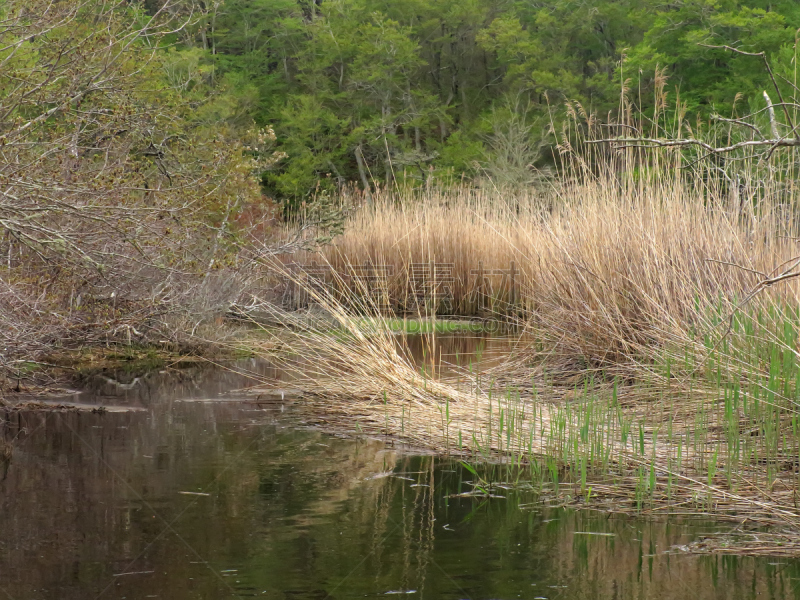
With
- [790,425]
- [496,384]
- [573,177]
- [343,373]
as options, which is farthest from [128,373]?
[790,425]

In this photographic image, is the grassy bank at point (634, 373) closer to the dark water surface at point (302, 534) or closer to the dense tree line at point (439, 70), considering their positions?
the dark water surface at point (302, 534)

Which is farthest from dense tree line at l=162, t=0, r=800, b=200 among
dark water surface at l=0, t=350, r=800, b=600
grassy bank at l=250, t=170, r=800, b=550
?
dark water surface at l=0, t=350, r=800, b=600

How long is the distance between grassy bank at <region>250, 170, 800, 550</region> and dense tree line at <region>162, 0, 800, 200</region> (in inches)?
644

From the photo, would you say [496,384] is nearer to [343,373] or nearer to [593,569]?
[343,373]

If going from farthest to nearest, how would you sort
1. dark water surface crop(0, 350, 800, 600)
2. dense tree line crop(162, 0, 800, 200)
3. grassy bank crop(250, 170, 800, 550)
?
dense tree line crop(162, 0, 800, 200) < grassy bank crop(250, 170, 800, 550) < dark water surface crop(0, 350, 800, 600)

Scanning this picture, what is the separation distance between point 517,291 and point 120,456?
778cm

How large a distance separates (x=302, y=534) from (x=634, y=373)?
3.27 meters

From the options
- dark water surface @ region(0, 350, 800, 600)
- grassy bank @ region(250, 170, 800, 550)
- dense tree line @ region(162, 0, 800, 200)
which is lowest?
dark water surface @ region(0, 350, 800, 600)

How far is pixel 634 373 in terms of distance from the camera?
6.38 m

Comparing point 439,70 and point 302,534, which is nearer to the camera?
point 302,534

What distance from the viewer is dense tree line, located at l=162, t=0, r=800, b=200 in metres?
24.4

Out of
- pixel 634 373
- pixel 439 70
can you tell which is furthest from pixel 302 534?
pixel 439 70

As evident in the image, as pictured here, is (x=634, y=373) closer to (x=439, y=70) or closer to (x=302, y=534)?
(x=302, y=534)

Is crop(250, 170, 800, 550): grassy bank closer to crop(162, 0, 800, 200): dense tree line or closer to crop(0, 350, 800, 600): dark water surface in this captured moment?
crop(0, 350, 800, 600): dark water surface
